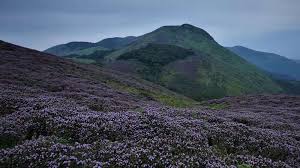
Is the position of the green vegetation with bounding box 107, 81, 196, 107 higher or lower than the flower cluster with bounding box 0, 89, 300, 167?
lower

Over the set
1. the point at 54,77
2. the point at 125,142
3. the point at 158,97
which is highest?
the point at 54,77

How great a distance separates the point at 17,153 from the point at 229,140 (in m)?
8.61

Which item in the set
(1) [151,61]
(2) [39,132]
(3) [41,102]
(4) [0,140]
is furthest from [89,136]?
(1) [151,61]

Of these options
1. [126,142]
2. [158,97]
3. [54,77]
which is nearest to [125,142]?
[126,142]

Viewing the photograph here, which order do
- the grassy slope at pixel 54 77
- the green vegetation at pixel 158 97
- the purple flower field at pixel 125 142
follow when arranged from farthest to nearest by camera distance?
the green vegetation at pixel 158 97 < the grassy slope at pixel 54 77 < the purple flower field at pixel 125 142

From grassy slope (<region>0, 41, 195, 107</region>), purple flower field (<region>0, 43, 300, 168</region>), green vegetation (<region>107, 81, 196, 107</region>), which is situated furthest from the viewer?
green vegetation (<region>107, 81, 196, 107</region>)

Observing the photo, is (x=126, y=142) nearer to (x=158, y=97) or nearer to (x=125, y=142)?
(x=125, y=142)

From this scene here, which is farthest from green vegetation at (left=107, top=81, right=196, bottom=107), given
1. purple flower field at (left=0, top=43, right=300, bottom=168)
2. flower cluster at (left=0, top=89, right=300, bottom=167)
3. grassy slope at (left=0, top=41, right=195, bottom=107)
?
flower cluster at (left=0, top=89, right=300, bottom=167)

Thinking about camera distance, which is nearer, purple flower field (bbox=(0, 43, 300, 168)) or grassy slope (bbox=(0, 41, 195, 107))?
purple flower field (bbox=(0, 43, 300, 168))

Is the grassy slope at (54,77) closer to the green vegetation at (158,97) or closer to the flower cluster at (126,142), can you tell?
the green vegetation at (158,97)

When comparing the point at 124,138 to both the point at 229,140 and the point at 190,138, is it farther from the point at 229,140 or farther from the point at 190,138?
the point at 229,140

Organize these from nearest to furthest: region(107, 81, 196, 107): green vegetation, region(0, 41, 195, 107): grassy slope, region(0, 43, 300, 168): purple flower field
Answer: region(0, 43, 300, 168): purple flower field < region(0, 41, 195, 107): grassy slope < region(107, 81, 196, 107): green vegetation

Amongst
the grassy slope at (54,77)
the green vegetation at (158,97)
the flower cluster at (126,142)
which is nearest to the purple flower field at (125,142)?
the flower cluster at (126,142)

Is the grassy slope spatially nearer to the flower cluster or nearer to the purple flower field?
the purple flower field
